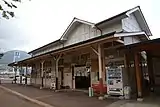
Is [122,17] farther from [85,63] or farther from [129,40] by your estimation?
[85,63]

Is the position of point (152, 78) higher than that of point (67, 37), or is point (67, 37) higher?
point (67, 37)

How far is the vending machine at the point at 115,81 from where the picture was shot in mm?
12539

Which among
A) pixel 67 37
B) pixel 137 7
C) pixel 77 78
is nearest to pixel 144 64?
pixel 137 7

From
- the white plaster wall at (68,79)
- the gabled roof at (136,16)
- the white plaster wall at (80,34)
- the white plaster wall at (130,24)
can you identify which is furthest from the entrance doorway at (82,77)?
the white plaster wall at (130,24)

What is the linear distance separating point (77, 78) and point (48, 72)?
621 centimetres

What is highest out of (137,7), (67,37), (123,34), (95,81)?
(137,7)

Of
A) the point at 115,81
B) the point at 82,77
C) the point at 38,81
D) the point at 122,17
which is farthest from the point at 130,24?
the point at 38,81

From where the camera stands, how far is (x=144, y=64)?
687 inches

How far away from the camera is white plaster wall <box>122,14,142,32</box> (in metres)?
15.3

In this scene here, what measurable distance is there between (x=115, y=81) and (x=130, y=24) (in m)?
5.96

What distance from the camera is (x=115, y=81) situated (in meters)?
12.8

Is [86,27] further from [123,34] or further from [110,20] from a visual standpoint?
[123,34]

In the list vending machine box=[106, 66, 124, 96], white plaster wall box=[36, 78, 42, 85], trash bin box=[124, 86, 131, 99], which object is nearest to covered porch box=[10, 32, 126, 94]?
vending machine box=[106, 66, 124, 96]

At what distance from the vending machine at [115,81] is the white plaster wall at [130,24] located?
375cm
